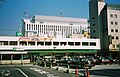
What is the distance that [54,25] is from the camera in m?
152

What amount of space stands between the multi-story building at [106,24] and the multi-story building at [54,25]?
55.0 metres

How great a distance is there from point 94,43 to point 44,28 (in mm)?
75577

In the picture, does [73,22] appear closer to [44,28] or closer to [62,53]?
[44,28]

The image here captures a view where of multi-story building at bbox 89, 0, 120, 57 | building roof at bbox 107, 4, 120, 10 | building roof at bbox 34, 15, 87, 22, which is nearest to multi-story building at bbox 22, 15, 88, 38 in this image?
building roof at bbox 34, 15, 87, 22

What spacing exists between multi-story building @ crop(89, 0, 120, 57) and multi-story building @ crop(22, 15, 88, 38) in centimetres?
5497

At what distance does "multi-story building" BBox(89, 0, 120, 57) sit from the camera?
69.3 m

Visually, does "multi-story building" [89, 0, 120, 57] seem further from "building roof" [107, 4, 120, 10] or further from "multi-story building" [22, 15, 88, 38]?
"multi-story building" [22, 15, 88, 38]

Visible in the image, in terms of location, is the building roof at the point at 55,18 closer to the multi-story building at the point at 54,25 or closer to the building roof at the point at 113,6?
the multi-story building at the point at 54,25

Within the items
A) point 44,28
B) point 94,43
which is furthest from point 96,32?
point 44,28

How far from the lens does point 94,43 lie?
78.9 meters

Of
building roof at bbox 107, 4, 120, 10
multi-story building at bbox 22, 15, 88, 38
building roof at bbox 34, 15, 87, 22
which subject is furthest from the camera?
building roof at bbox 34, 15, 87, 22

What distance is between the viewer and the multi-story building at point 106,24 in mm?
69281

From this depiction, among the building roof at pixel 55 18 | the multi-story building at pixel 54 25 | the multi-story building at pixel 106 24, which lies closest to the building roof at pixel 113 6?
the multi-story building at pixel 106 24

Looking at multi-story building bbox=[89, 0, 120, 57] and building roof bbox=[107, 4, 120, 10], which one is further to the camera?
building roof bbox=[107, 4, 120, 10]
